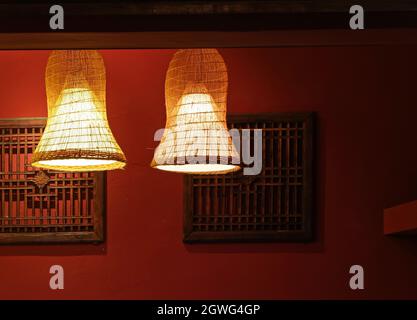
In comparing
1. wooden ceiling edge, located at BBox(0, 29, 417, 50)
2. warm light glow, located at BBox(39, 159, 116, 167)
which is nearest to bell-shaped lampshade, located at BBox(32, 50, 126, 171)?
warm light glow, located at BBox(39, 159, 116, 167)

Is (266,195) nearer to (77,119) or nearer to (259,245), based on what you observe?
(259,245)

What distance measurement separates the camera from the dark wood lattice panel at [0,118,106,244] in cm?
310

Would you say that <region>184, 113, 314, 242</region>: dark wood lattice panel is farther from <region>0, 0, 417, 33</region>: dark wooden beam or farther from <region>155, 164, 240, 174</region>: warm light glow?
<region>0, 0, 417, 33</region>: dark wooden beam

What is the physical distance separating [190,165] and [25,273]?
76 centimetres

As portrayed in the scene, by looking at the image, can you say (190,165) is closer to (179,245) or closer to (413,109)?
(179,245)

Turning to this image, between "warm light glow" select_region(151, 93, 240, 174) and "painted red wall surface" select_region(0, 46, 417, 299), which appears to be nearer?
"warm light glow" select_region(151, 93, 240, 174)

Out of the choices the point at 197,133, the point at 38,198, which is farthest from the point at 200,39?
the point at 38,198

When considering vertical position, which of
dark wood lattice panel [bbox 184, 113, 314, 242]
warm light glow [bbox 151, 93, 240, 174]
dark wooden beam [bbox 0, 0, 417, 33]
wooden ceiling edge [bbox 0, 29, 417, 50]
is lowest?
dark wood lattice panel [bbox 184, 113, 314, 242]

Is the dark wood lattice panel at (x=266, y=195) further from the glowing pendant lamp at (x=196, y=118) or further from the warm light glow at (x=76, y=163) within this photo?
the warm light glow at (x=76, y=163)

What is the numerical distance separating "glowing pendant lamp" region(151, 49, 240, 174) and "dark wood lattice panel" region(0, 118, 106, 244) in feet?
1.27

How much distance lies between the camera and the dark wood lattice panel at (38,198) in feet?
10.2

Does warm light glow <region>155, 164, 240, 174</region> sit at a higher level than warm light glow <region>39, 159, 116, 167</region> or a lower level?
lower

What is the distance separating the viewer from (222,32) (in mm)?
2314
